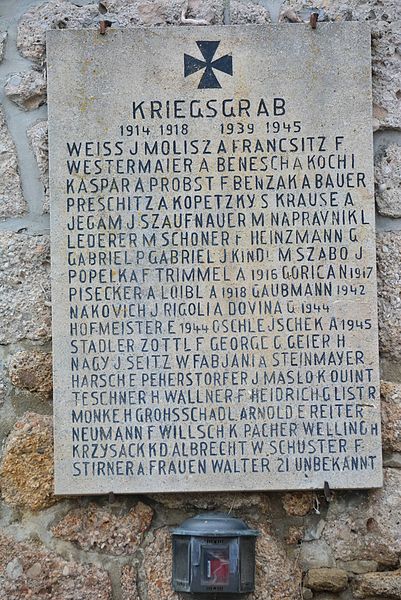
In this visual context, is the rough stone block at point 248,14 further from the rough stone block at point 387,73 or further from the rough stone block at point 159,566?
the rough stone block at point 159,566

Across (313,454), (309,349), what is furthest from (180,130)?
(313,454)

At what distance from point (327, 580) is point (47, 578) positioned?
36.5 inches

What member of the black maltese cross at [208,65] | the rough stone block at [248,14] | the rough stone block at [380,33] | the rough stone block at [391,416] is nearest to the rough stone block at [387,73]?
the rough stone block at [380,33]

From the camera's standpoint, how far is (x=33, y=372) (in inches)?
147

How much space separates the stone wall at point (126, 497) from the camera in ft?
11.8

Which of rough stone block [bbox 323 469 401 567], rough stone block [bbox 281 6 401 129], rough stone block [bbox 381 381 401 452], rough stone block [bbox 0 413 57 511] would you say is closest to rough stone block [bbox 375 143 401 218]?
rough stone block [bbox 281 6 401 129]

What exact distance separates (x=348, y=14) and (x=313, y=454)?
159cm

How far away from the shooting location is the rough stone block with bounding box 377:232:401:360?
3732mm

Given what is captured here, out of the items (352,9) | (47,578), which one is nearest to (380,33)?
(352,9)

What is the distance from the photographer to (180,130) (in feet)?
12.3

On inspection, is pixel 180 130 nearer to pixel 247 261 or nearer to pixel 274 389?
pixel 247 261

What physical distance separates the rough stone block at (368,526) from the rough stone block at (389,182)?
3.06 ft

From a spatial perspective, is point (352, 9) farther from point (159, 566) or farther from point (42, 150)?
point (159, 566)

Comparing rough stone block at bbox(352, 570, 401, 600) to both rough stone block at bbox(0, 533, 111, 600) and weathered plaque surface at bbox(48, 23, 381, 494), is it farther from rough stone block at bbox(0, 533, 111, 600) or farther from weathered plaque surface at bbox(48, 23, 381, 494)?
rough stone block at bbox(0, 533, 111, 600)
